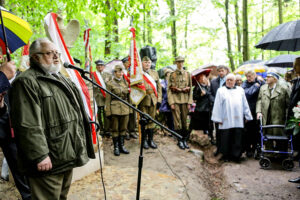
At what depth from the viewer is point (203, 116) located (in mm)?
7363

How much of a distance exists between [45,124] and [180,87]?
181 inches

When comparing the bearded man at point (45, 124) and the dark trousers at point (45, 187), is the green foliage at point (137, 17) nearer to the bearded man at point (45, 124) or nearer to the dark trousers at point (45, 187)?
the bearded man at point (45, 124)

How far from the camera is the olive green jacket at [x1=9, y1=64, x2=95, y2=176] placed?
6.21 ft

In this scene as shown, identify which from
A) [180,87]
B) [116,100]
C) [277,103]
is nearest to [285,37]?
[277,103]

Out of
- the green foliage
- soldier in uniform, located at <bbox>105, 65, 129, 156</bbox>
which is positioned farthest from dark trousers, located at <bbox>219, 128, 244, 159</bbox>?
the green foliage

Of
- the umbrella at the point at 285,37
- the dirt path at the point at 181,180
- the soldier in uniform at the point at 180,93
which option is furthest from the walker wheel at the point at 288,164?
the umbrella at the point at 285,37

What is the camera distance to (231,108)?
5.82 m

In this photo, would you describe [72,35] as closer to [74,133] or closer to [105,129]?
[74,133]

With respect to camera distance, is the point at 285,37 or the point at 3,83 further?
the point at 285,37

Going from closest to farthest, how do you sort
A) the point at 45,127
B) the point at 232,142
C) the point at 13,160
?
the point at 45,127
the point at 13,160
the point at 232,142

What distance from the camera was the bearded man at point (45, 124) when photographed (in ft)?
6.22

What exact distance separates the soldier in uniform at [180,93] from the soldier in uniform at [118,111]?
4.25ft

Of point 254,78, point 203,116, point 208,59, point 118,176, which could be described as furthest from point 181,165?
point 208,59

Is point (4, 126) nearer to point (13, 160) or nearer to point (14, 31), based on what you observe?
point (13, 160)
